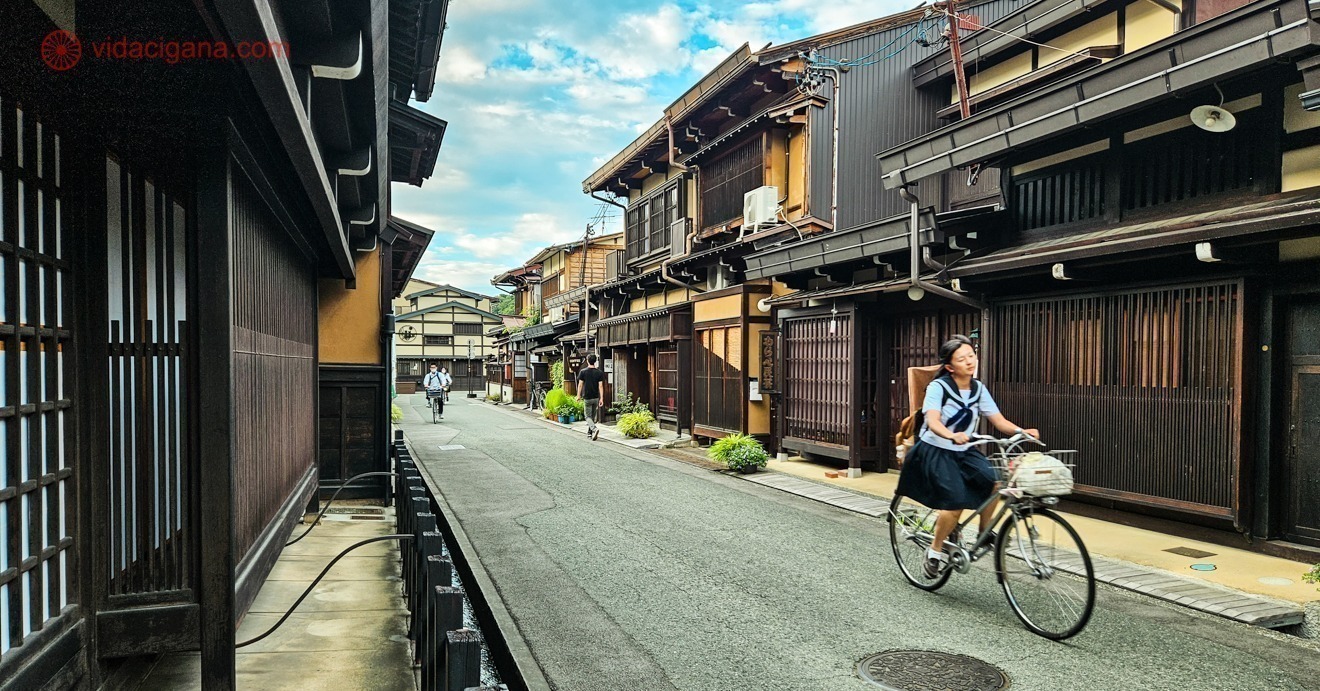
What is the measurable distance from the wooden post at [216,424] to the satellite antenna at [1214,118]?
9.36m

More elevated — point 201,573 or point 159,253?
point 159,253

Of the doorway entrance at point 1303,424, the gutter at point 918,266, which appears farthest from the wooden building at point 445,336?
the doorway entrance at point 1303,424

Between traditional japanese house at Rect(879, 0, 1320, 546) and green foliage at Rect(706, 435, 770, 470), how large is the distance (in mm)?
4969

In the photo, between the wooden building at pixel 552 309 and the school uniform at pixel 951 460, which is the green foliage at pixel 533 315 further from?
the school uniform at pixel 951 460

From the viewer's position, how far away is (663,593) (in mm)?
6734

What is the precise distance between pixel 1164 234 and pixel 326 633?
8.91 m

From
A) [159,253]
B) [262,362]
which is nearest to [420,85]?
[262,362]

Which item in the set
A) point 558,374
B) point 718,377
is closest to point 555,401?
point 558,374

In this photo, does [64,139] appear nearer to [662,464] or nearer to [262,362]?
[262,362]

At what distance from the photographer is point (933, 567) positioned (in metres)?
6.61

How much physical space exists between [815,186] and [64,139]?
51.1 ft

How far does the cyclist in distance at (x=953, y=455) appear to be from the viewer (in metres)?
6.14

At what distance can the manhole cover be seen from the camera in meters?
4.73

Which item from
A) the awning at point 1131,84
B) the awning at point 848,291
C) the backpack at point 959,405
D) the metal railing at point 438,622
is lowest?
the metal railing at point 438,622
